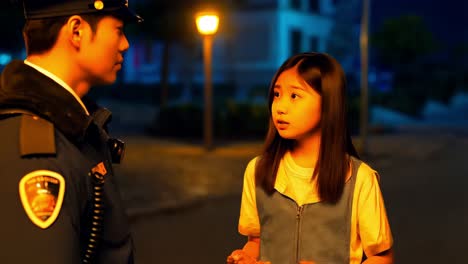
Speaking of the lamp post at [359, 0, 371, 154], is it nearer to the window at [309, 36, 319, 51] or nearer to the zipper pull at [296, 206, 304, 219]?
the zipper pull at [296, 206, 304, 219]

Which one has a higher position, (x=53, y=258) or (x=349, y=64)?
(x=53, y=258)

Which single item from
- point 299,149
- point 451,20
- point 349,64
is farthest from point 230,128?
point 451,20

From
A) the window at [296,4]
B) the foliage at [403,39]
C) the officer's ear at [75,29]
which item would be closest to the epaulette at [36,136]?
the officer's ear at [75,29]

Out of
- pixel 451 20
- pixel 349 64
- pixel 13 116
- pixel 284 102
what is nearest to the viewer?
pixel 13 116

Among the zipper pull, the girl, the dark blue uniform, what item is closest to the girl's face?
the girl

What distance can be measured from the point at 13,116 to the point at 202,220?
7.94 m

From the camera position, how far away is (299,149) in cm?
268

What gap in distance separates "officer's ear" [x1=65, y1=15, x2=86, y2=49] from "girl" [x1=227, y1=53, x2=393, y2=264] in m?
0.90

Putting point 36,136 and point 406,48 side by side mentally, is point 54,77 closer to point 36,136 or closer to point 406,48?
point 36,136

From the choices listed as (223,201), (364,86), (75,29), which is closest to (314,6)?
(364,86)

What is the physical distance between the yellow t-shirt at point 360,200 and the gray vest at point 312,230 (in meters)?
0.03

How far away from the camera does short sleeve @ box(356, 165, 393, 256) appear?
→ 8.34 ft

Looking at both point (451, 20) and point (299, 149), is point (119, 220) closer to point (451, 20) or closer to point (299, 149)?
point (299, 149)

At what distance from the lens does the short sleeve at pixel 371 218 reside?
2.54 meters
